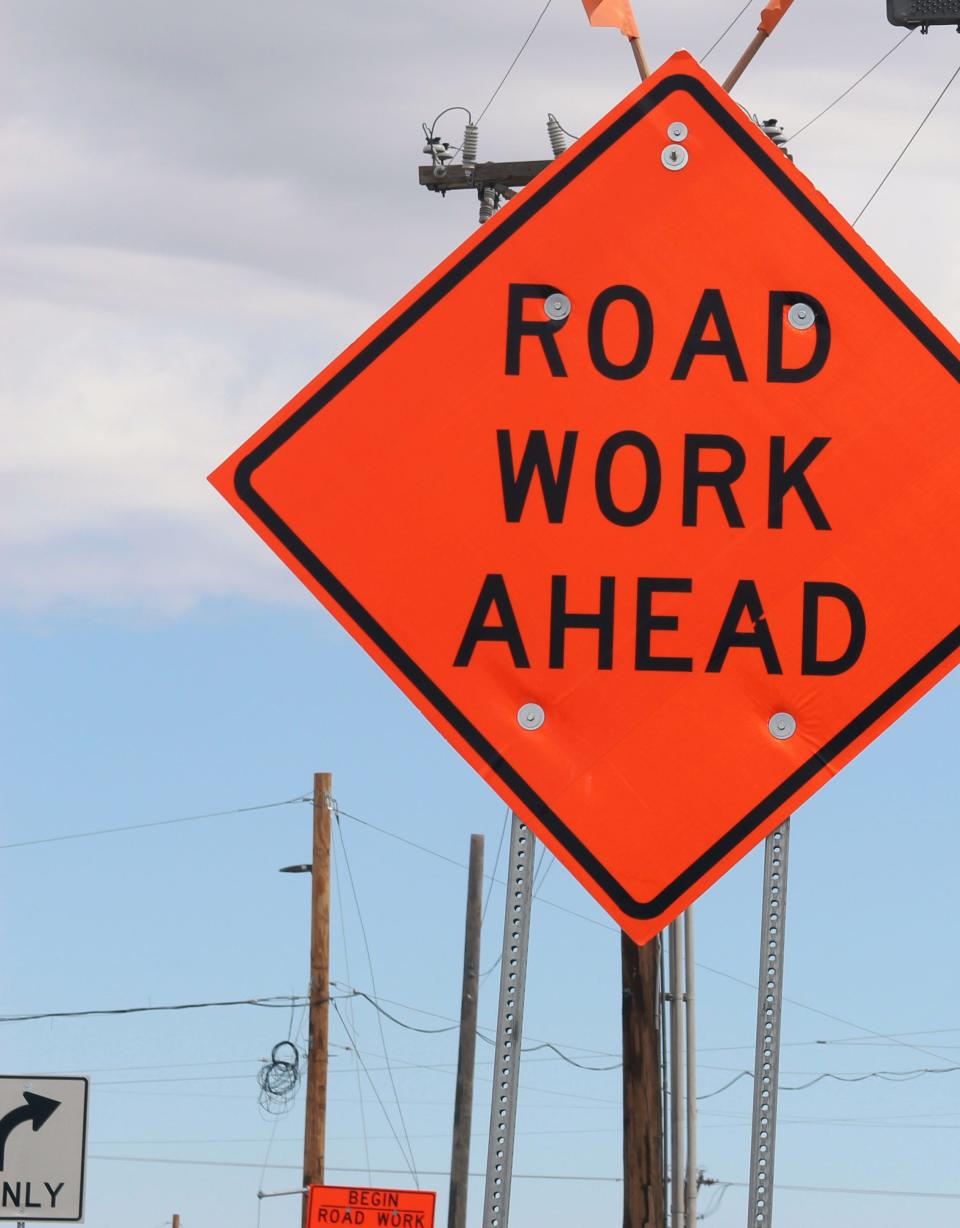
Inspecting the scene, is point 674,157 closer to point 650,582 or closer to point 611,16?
point 611,16

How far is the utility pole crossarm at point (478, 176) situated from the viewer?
17375 mm

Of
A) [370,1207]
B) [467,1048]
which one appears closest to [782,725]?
[370,1207]

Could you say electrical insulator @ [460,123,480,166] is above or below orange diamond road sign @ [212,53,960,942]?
above

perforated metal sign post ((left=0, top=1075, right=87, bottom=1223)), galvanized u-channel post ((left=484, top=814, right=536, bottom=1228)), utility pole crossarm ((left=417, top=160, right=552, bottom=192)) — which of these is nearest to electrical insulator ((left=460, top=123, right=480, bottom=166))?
utility pole crossarm ((left=417, top=160, right=552, bottom=192))

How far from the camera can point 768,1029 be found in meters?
3.15

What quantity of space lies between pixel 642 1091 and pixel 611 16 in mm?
1911

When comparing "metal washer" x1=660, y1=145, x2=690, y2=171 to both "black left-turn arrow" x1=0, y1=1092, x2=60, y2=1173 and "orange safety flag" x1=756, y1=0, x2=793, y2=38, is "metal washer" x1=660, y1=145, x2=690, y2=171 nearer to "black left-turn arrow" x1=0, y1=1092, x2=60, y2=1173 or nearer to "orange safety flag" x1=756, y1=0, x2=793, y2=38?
"orange safety flag" x1=756, y1=0, x2=793, y2=38

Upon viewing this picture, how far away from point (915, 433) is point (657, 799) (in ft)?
2.33

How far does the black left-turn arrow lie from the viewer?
10242mm

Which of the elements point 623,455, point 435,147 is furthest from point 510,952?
point 435,147

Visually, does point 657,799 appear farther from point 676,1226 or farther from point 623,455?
point 676,1226

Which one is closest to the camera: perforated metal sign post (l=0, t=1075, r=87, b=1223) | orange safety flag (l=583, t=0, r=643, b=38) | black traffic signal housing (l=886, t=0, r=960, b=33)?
orange safety flag (l=583, t=0, r=643, b=38)

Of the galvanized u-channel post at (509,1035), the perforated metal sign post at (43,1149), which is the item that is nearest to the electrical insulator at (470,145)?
the perforated metal sign post at (43,1149)

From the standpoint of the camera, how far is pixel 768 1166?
3.24m
